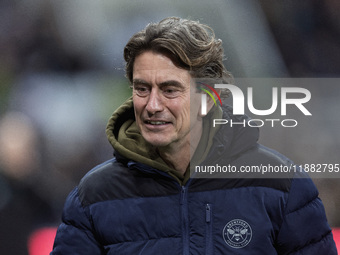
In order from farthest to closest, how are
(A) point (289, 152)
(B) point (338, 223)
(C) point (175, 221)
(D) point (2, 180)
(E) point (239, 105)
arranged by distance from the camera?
(D) point (2, 180) < (B) point (338, 223) < (A) point (289, 152) < (E) point (239, 105) < (C) point (175, 221)

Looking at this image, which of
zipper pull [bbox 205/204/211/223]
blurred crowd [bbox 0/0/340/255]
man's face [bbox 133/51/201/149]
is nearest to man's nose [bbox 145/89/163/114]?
man's face [bbox 133/51/201/149]

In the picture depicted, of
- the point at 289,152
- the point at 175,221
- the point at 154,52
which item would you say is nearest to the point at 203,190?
the point at 175,221

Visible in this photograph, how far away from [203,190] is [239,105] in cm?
29

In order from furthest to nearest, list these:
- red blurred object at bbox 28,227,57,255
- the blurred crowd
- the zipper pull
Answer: red blurred object at bbox 28,227,57,255 < the blurred crowd < the zipper pull

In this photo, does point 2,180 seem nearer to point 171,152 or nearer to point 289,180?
point 171,152

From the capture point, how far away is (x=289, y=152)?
5.24ft

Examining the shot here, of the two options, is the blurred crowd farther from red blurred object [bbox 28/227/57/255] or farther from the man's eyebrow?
the man's eyebrow

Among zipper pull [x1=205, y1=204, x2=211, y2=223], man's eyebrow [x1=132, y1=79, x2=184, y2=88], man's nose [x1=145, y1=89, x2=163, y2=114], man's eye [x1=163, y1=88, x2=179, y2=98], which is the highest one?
man's eyebrow [x1=132, y1=79, x2=184, y2=88]

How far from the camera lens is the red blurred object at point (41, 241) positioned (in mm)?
1801

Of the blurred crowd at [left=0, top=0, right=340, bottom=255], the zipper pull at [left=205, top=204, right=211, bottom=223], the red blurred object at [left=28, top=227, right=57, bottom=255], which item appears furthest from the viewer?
the red blurred object at [left=28, top=227, right=57, bottom=255]

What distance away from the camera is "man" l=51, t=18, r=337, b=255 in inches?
45.7

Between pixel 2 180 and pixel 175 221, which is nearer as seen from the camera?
pixel 175 221

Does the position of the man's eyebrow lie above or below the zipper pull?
above

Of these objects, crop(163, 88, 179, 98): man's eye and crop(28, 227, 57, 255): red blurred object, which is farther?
crop(28, 227, 57, 255): red blurred object
